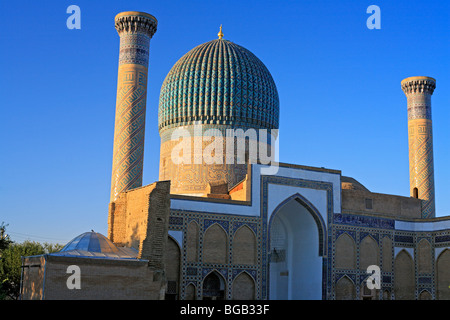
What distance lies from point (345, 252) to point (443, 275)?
3.26 metres

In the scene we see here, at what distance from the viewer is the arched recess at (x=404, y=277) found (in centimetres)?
1858

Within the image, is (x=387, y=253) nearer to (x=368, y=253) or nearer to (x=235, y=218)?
(x=368, y=253)

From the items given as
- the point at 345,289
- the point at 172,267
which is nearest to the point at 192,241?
the point at 172,267

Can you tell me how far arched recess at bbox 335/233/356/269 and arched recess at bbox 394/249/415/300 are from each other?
1730 mm

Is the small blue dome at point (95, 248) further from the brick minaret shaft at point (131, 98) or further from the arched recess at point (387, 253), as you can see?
the arched recess at point (387, 253)

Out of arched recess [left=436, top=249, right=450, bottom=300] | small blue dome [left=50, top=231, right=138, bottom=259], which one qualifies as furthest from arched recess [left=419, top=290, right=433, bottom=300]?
small blue dome [left=50, top=231, right=138, bottom=259]

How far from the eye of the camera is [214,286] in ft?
52.4

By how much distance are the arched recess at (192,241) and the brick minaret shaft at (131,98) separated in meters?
2.57

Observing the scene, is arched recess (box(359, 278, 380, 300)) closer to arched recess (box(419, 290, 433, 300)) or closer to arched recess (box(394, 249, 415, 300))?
arched recess (box(394, 249, 415, 300))

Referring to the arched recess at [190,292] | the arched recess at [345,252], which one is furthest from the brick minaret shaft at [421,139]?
the arched recess at [190,292]

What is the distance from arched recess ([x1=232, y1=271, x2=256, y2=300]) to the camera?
1608 centimetres

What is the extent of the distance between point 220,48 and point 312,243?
7.56 metres
